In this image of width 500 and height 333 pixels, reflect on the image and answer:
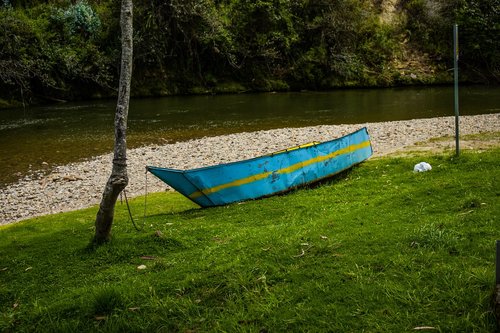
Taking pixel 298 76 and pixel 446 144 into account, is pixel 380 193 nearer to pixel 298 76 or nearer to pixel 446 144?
pixel 446 144

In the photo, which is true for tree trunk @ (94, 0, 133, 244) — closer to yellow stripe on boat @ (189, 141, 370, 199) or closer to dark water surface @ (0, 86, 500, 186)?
yellow stripe on boat @ (189, 141, 370, 199)

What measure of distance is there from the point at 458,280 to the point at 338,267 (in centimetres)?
114

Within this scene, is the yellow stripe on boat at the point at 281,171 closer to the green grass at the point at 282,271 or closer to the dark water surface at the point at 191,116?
the green grass at the point at 282,271

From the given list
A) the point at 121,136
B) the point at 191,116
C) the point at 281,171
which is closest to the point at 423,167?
the point at 281,171

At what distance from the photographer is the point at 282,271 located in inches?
192

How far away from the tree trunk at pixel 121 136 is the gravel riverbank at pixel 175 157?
5305 millimetres

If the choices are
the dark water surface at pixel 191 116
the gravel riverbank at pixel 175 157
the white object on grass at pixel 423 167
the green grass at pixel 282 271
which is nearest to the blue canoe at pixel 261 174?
the green grass at pixel 282 271

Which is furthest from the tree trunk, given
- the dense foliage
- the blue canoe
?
the dense foliage

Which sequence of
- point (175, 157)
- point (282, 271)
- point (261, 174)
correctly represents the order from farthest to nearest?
point (175, 157) < point (261, 174) < point (282, 271)

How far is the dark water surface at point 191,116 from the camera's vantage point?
18.5 m

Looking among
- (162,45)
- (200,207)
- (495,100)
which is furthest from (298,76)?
(200,207)

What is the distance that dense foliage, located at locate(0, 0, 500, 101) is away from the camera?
104 feet

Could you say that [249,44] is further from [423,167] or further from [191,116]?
[423,167]

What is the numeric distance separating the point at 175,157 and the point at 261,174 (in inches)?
276
